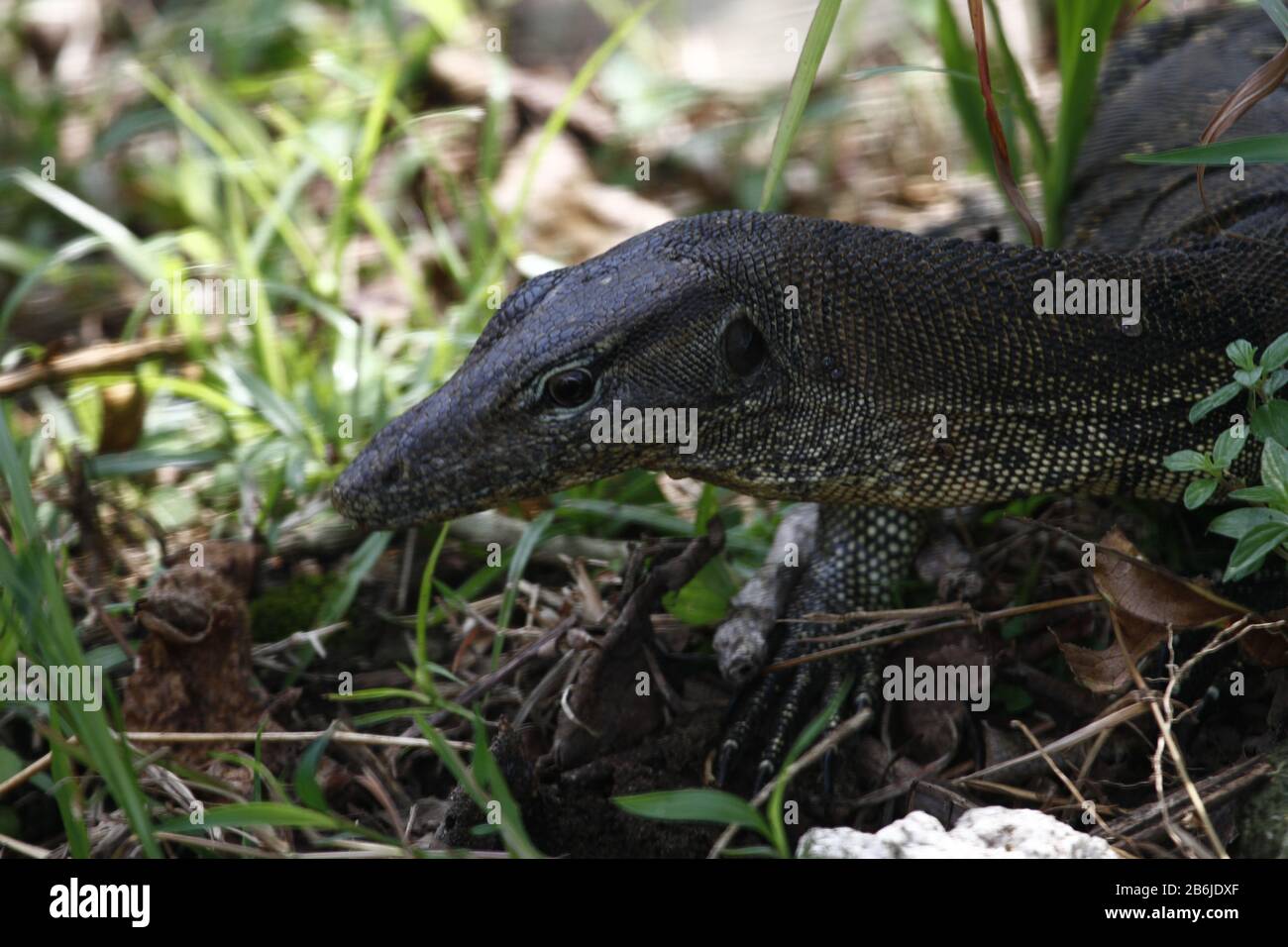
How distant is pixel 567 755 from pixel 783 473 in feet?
3.12

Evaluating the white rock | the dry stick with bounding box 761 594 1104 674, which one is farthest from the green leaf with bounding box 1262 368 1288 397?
the white rock

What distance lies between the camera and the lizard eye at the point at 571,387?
3.43 m

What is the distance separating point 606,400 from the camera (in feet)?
11.3

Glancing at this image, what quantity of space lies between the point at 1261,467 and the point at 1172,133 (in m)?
2.39

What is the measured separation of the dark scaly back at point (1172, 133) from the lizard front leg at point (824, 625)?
4.11 feet

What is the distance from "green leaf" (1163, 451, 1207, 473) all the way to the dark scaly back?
104cm

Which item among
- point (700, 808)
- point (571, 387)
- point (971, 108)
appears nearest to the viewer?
point (700, 808)

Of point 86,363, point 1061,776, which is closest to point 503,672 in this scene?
point 1061,776

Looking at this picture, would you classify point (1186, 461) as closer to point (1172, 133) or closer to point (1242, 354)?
point (1242, 354)

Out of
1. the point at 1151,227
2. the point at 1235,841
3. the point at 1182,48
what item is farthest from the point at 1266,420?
the point at 1182,48

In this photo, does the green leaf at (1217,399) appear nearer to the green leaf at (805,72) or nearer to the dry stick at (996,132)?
the dry stick at (996,132)

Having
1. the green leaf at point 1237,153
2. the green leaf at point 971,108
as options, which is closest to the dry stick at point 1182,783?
the green leaf at point 1237,153

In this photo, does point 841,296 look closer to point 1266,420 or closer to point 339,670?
point 1266,420

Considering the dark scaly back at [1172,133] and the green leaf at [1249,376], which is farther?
the dark scaly back at [1172,133]
